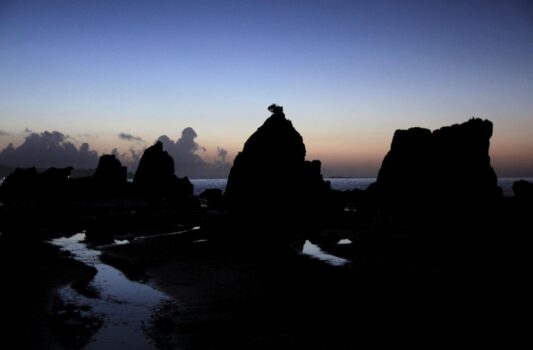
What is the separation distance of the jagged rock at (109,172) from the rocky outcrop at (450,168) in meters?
94.9

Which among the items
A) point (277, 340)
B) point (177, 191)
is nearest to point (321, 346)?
point (277, 340)

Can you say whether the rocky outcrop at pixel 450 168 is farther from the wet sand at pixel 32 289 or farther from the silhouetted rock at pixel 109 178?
the silhouetted rock at pixel 109 178

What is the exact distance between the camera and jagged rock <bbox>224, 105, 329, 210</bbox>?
82.1m

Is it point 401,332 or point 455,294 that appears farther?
point 455,294

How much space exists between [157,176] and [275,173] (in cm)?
6584

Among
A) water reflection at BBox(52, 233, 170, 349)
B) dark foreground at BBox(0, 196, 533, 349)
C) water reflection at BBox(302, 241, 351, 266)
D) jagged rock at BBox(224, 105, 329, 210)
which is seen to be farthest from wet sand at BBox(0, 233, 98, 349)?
jagged rock at BBox(224, 105, 329, 210)

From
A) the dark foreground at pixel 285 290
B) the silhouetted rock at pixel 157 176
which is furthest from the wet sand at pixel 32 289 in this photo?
the silhouetted rock at pixel 157 176

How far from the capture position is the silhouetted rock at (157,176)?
133 metres

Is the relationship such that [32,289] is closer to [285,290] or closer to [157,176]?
[285,290]

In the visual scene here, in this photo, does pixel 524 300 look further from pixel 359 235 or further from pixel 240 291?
pixel 359 235

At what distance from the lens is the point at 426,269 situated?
24953mm

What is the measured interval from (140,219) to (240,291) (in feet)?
151

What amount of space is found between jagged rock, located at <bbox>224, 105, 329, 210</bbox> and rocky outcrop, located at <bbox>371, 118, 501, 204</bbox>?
28.4m

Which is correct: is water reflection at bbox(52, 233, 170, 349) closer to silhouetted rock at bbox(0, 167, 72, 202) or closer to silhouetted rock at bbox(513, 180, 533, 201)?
silhouetted rock at bbox(513, 180, 533, 201)
